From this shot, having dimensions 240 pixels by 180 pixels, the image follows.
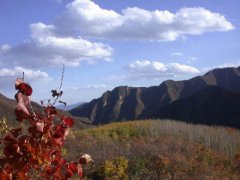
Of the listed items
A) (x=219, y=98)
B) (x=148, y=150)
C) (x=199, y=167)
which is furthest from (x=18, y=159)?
(x=219, y=98)

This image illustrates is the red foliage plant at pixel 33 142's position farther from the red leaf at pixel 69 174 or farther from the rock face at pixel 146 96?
the rock face at pixel 146 96

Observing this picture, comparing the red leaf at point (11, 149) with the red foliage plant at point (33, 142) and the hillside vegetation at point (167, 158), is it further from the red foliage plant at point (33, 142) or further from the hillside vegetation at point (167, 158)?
the hillside vegetation at point (167, 158)

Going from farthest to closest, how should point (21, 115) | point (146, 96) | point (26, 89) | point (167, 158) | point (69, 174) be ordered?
point (146, 96)
point (167, 158)
point (69, 174)
point (21, 115)
point (26, 89)

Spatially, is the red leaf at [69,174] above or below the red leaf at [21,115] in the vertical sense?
below

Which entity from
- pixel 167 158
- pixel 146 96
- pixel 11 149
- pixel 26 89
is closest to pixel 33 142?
pixel 11 149

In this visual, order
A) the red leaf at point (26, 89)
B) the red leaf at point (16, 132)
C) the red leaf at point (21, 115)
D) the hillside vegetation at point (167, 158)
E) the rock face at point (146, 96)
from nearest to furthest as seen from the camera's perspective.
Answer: the red leaf at point (26, 89), the red leaf at point (21, 115), the red leaf at point (16, 132), the hillside vegetation at point (167, 158), the rock face at point (146, 96)

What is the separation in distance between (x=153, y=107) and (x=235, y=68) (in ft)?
104

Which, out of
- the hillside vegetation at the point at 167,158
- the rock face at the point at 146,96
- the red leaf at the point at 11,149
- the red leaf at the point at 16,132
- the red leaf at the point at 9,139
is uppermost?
the rock face at the point at 146,96

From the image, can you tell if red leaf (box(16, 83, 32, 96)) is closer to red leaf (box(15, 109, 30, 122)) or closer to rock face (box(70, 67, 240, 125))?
red leaf (box(15, 109, 30, 122))

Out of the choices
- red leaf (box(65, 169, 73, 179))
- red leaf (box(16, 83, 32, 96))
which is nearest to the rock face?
red leaf (box(65, 169, 73, 179))

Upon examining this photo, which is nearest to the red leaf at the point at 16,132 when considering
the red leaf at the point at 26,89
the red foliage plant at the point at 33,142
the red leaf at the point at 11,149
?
the red foliage plant at the point at 33,142

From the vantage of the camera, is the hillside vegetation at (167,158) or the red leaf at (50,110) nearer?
the red leaf at (50,110)

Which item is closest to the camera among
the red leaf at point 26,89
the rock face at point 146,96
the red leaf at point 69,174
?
the red leaf at point 26,89

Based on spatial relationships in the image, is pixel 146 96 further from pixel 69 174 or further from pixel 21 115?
pixel 21 115
